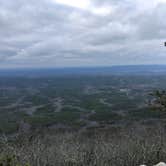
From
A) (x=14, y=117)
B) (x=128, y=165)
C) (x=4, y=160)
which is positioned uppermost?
(x=4, y=160)

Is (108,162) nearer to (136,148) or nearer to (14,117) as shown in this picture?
(136,148)

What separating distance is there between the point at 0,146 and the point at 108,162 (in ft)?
13.4

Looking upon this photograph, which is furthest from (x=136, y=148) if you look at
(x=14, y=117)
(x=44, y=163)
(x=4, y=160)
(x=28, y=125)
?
(x=14, y=117)

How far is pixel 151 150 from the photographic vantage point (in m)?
10.0

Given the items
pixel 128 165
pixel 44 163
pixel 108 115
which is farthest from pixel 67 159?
pixel 108 115

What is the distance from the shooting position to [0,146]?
382 inches

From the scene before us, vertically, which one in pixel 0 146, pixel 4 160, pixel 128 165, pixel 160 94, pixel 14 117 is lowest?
pixel 14 117

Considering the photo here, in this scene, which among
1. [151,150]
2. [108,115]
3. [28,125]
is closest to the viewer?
[151,150]

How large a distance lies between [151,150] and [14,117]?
60270mm

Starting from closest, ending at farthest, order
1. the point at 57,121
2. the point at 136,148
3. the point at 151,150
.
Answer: the point at 151,150 < the point at 136,148 < the point at 57,121

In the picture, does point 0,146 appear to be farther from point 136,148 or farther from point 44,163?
point 136,148

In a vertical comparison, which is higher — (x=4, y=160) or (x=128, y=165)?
(x=4, y=160)

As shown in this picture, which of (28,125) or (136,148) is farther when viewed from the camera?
(28,125)

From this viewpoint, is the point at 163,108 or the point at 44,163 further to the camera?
the point at 44,163
